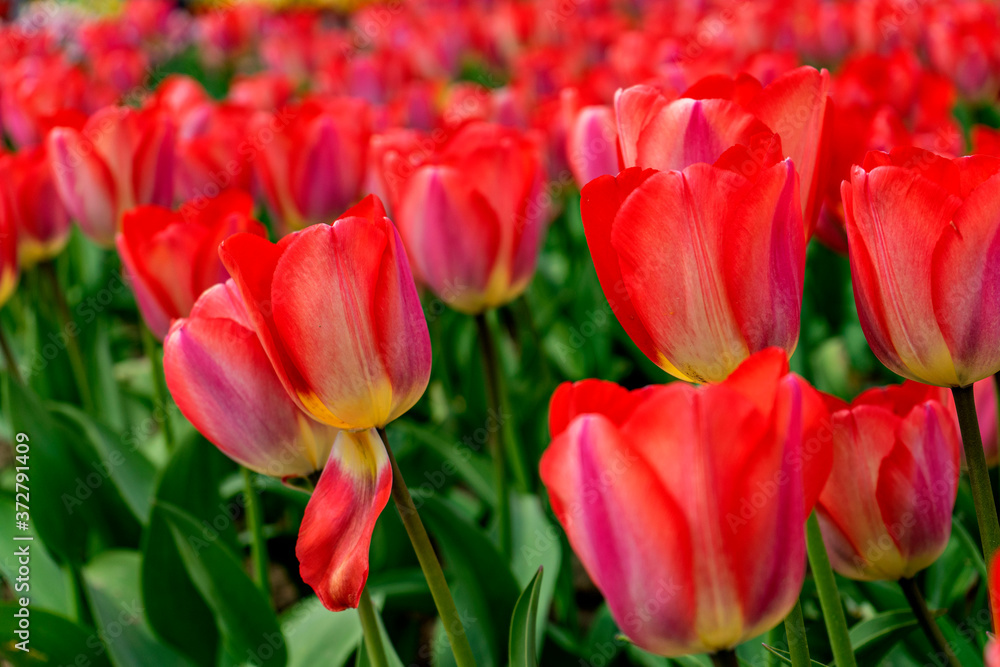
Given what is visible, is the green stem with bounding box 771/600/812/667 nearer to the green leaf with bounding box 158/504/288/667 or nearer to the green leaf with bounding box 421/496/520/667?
the green leaf with bounding box 421/496/520/667

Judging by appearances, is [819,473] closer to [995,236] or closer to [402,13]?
[995,236]

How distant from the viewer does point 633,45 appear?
288 centimetres

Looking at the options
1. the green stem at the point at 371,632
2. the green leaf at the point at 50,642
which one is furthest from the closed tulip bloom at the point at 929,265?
the green leaf at the point at 50,642

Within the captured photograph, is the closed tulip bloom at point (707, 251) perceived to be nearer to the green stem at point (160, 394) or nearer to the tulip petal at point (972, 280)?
the tulip petal at point (972, 280)

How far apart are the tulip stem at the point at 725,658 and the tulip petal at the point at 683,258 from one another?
203mm

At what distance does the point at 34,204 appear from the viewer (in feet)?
5.69

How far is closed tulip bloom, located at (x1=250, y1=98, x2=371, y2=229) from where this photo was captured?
1.73m

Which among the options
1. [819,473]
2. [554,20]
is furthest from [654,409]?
[554,20]

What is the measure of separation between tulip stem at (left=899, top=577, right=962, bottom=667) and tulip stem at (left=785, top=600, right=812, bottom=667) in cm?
15

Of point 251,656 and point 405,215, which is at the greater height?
point 405,215

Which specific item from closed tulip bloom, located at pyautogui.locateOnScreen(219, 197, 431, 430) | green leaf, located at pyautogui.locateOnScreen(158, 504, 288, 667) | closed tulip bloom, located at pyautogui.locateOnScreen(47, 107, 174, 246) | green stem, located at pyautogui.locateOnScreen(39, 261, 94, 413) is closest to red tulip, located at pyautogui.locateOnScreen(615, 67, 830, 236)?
closed tulip bloom, located at pyautogui.locateOnScreen(219, 197, 431, 430)

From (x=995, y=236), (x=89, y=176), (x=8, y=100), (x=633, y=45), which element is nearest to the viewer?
(x=995, y=236)

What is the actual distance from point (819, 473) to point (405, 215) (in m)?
0.84

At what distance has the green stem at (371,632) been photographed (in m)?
0.83
